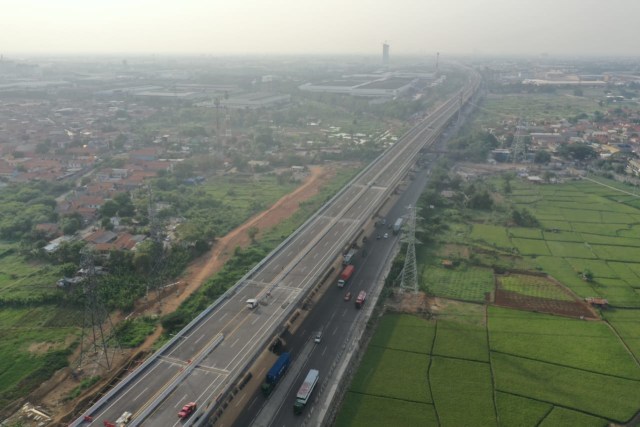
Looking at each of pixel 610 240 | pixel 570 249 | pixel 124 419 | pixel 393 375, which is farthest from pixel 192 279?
pixel 610 240

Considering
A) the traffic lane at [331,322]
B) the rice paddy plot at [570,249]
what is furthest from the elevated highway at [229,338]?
the rice paddy plot at [570,249]

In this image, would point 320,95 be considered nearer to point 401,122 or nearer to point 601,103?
point 401,122

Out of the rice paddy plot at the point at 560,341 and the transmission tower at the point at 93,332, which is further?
the rice paddy plot at the point at 560,341

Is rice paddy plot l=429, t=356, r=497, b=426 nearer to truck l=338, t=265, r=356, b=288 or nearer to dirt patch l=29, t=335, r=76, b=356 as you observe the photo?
truck l=338, t=265, r=356, b=288

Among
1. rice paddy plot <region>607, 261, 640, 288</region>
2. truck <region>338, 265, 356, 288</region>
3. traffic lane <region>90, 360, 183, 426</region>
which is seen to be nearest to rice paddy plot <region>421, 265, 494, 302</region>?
truck <region>338, 265, 356, 288</region>

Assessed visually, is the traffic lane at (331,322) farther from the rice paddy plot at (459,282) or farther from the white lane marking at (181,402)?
the rice paddy plot at (459,282)

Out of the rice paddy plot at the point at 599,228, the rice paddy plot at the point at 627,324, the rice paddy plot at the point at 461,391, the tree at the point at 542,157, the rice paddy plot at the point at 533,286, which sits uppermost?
the tree at the point at 542,157

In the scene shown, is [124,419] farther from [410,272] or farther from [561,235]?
[561,235]
